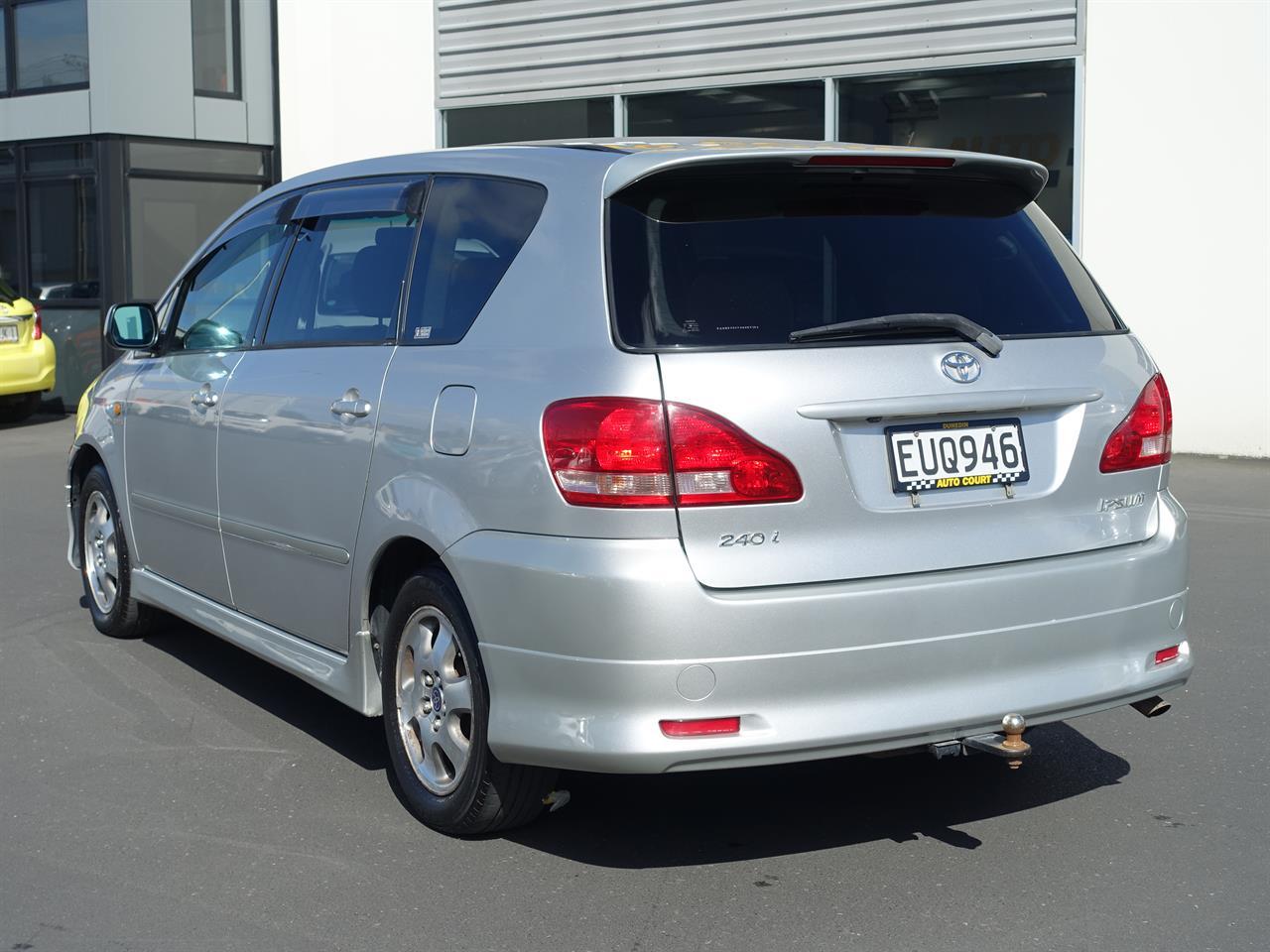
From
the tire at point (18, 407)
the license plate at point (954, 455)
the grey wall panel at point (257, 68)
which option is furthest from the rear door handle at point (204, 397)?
the grey wall panel at point (257, 68)

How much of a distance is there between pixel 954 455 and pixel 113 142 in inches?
576

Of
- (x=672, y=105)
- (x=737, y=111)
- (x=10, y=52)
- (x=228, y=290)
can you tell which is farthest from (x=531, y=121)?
(x=228, y=290)

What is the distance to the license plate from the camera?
12.7 ft

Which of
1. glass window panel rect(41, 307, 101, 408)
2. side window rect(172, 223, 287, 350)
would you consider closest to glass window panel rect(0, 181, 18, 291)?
glass window panel rect(41, 307, 101, 408)

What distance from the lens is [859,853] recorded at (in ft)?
13.8

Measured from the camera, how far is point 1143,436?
428cm

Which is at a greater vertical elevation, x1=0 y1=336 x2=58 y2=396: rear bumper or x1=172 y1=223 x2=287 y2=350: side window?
x1=172 y1=223 x2=287 y2=350: side window

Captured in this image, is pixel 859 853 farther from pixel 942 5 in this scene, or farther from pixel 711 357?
pixel 942 5

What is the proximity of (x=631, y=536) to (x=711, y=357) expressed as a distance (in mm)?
447

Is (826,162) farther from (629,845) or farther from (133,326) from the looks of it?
(133,326)

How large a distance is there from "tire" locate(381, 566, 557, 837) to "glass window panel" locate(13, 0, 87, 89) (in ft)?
46.6

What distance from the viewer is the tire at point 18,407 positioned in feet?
53.7

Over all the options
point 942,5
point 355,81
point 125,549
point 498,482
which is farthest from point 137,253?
point 498,482

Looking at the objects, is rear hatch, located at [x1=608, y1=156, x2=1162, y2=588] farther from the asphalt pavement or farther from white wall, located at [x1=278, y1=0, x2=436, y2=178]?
white wall, located at [x1=278, y1=0, x2=436, y2=178]
